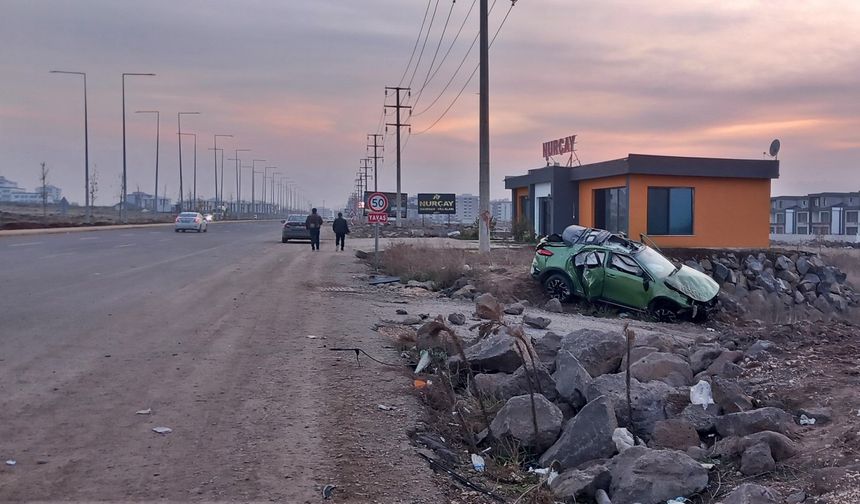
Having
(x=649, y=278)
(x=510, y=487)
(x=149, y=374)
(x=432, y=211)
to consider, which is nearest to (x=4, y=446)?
(x=149, y=374)

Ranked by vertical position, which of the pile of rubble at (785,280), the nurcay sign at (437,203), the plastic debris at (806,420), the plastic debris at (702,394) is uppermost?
the nurcay sign at (437,203)

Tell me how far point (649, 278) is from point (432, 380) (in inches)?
405

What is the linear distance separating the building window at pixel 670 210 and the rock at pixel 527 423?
27604 millimetres

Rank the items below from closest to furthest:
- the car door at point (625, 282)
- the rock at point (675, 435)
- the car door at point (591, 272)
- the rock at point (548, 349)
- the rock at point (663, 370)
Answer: the rock at point (675, 435)
the rock at point (663, 370)
the rock at point (548, 349)
the car door at point (625, 282)
the car door at point (591, 272)

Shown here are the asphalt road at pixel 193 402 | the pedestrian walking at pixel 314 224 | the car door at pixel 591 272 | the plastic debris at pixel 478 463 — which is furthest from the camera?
the pedestrian walking at pixel 314 224

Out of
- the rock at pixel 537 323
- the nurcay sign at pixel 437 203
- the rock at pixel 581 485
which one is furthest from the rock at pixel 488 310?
the nurcay sign at pixel 437 203

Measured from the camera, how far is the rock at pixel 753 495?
5.59 m

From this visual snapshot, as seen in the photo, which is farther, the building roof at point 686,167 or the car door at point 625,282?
the building roof at point 686,167

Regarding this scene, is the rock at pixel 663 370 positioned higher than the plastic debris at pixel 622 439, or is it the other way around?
the rock at pixel 663 370

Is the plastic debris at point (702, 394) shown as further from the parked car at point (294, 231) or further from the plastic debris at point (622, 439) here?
the parked car at point (294, 231)

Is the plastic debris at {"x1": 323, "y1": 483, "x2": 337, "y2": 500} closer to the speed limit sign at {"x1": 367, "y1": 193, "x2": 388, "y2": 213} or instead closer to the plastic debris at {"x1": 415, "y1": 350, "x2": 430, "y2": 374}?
the plastic debris at {"x1": 415, "y1": 350, "x2": 430, "y2": 374}

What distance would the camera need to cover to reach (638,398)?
820 cm

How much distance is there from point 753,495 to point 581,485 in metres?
1.23

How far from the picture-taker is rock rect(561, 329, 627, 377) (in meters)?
9.99
